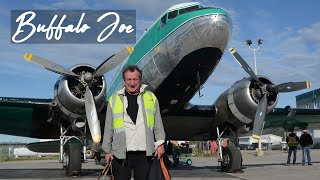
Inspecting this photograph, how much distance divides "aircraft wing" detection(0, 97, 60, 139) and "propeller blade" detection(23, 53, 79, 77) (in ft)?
4.77

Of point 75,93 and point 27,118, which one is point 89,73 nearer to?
point 75,93

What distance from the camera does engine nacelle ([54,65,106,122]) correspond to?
11242 millimetres

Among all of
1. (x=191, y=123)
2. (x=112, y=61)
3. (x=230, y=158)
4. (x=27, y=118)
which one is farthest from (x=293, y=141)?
(x=27, y=118)

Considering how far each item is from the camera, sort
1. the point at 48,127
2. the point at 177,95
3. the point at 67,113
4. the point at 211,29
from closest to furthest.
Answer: the point at 211,29
the point at 67,113
the point at 177,95
the point at 48,127

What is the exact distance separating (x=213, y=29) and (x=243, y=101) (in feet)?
14.0

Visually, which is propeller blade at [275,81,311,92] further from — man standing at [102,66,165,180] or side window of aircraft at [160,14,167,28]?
man standing at [102,66,165,180]

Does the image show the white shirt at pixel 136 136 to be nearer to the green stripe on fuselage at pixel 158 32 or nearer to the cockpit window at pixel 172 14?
the green stripe on fuselage at pixel 158 32

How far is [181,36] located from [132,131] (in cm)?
656

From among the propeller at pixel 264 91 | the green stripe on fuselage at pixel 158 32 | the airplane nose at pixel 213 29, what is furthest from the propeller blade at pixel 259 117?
the green stripe on fuselage at pixel 158 32

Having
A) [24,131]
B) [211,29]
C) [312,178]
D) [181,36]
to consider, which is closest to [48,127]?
[24,131]

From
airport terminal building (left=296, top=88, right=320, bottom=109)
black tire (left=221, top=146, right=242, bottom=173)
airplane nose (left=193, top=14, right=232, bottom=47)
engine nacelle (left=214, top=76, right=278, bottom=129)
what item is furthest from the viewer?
airport terminal building (left=296, top=88, right=320, bottom=109)

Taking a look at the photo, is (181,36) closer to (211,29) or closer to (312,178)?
(211,29)

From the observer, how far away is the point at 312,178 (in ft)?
34.5

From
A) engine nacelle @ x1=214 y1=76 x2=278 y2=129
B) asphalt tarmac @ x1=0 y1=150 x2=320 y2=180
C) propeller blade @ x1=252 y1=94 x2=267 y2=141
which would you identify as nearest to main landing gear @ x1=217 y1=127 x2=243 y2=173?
asphalt tarmac @ x1=0 y1=150 x2=320 y2=180
